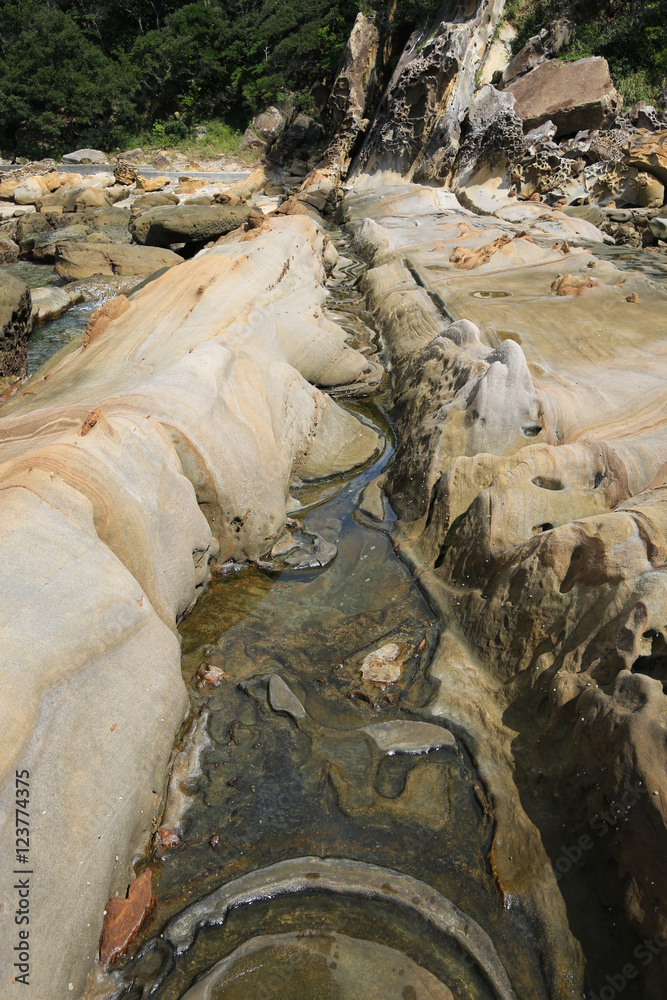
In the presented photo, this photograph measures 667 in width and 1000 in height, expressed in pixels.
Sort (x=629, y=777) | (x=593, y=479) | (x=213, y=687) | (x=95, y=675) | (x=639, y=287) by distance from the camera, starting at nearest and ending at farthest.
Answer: (x=629, y=777) → (x=95, y=675) → (x=213, y=687) → (x=593, y=479) → (x=639, y=287)

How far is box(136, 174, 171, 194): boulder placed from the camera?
661 inches

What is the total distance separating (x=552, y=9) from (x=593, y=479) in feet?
60.5

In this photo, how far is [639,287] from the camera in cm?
608

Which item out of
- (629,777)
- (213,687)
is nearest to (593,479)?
(629,777)

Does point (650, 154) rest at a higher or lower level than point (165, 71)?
higher

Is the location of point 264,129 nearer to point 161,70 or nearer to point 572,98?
point 161,70

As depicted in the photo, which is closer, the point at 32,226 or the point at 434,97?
the point at 32,226

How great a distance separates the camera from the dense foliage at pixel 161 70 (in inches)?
861

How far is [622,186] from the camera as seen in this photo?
1166 centimetres

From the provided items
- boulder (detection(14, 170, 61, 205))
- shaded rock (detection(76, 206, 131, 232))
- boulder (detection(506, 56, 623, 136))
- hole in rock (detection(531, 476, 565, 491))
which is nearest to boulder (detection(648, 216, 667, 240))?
boulder (detection(506, 56, 623, 136))

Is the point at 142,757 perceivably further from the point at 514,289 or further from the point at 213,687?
the point at 514,289

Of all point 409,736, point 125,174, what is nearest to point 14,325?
point 409,736

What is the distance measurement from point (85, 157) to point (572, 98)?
14744 mm

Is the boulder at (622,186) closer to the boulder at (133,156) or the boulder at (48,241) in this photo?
the boulder at (48,241)
